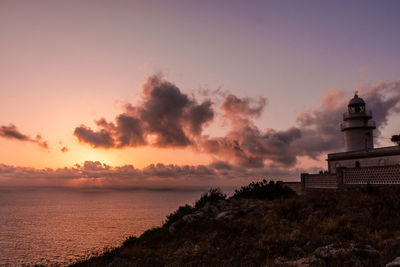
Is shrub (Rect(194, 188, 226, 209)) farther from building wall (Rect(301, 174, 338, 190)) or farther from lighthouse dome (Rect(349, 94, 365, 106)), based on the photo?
lighthouse dome (Rect(349, 94, 365, 106))

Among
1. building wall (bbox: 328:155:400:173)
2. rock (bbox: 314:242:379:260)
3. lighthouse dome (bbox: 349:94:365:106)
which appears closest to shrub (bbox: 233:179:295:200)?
building wall (bbox: 328:155:400:173)

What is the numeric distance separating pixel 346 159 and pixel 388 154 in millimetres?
5993

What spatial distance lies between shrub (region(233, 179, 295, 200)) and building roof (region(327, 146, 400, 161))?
13824 millimetres

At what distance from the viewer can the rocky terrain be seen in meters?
10.5

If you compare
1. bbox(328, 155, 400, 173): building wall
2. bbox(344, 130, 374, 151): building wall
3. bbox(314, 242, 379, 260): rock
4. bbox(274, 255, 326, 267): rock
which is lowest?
bbox(274, 255, 326, 267): rock

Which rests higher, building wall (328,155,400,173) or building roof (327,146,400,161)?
building roof (327,146,400,161)

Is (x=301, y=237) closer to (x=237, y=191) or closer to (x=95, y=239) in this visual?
(x=237, y=191)

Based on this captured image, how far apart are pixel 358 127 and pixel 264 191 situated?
23685 millimetres

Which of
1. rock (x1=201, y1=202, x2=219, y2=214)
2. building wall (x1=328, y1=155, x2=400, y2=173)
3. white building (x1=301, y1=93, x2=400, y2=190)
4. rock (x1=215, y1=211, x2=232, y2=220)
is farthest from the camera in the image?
building wall (x1=328, y1=155, x2=400, y2=173)

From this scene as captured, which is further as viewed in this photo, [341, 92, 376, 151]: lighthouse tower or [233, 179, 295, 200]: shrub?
[341, 92, 376, 151]: lighthouse tower

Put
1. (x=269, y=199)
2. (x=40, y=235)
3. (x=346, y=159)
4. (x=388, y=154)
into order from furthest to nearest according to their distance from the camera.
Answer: (x=40, y=235) → (x=346, y=159) → (x=388, y=154) → (x=269, y=199)

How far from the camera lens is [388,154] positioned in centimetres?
3462

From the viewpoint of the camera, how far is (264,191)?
96.8 feet

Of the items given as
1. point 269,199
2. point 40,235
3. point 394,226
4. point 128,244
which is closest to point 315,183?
point 269,199
